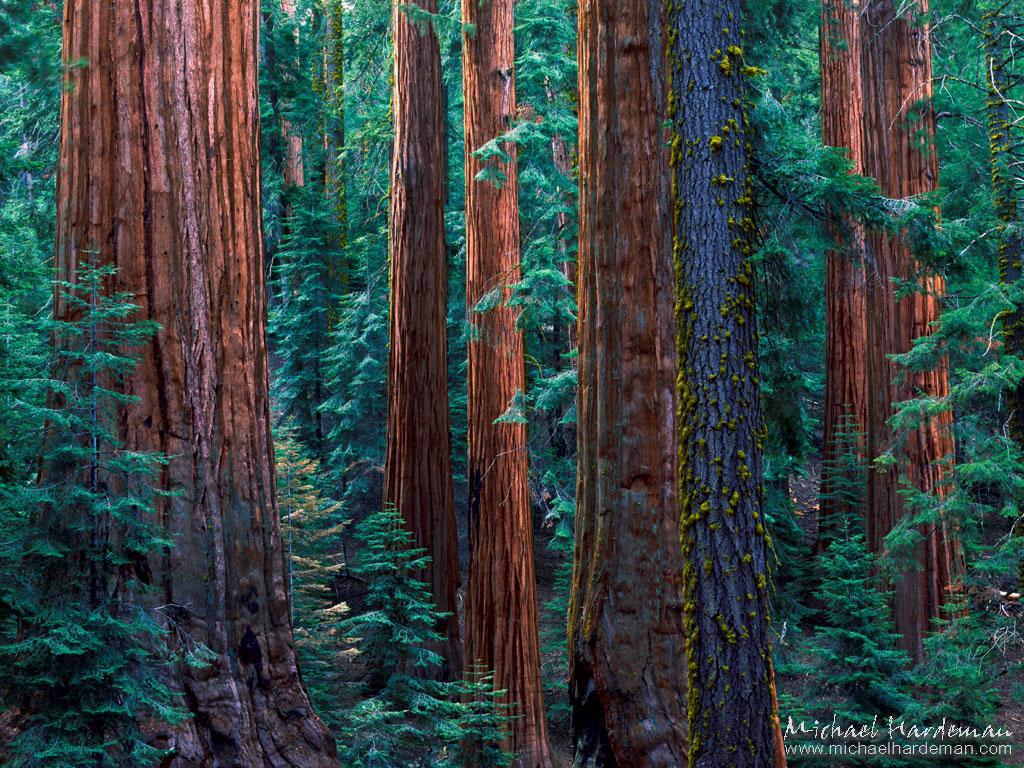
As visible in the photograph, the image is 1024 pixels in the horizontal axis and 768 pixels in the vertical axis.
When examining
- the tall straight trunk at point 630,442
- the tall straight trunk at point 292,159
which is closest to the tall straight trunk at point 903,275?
the tall straight trunk at point 630,442

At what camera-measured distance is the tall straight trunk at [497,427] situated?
9.88 meters

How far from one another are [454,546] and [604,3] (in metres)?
8.46

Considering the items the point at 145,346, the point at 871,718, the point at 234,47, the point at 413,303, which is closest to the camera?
the point at 145,346

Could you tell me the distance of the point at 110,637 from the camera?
13.5 ft

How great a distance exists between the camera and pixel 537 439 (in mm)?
14172

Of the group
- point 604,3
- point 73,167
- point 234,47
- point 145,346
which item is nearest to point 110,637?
point 145,346

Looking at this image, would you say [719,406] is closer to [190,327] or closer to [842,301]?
[190,327]

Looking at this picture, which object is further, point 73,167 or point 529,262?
point 529,262

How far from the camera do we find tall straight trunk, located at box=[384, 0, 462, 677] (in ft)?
38.8

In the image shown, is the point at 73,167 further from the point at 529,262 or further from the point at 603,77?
the point at 529,262

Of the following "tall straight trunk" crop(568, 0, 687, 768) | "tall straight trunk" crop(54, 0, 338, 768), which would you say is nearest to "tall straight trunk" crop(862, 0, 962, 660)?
"tall straight trunk" crop(568, 0, 687, 768)

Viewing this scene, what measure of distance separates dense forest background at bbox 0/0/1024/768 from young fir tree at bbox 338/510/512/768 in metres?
0.04

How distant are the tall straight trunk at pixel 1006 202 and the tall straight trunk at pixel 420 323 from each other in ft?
22.6

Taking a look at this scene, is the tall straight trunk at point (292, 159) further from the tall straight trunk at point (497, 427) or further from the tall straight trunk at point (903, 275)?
the tall straight trunk at point (903, 275)
